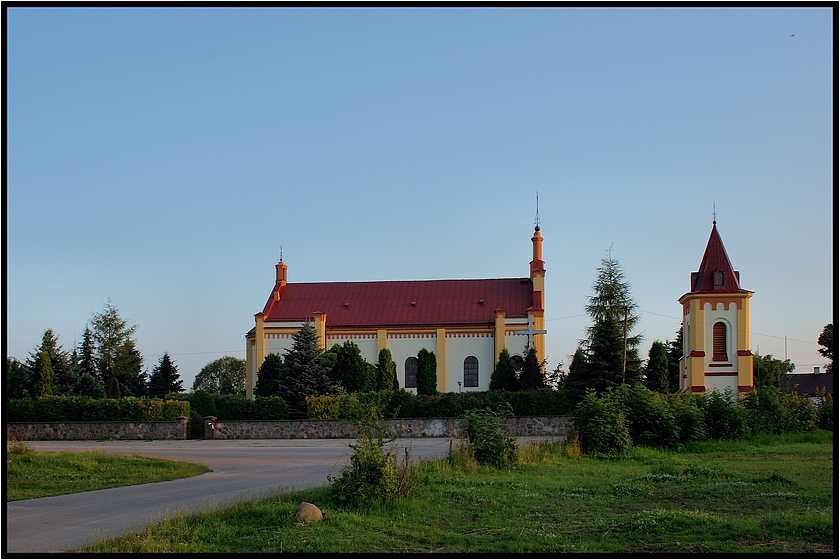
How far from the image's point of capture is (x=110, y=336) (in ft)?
200

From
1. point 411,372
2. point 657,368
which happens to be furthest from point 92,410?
point 657,368

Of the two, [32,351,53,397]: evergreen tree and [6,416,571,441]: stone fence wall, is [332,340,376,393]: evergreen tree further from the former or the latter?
[32,351,53,397]: evergreen tree

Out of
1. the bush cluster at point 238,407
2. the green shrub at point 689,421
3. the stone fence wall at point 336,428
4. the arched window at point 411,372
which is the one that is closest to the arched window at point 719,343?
the stone fence wall at point 336,428

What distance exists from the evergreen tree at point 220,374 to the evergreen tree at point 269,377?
4599 cm

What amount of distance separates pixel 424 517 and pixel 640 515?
111 inches

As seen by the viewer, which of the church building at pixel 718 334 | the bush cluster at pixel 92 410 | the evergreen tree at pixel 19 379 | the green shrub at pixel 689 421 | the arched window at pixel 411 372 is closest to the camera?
the green shrub at pixel 689 421

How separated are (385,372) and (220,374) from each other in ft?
170

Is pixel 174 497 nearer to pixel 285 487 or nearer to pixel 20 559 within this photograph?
pixel 285 487

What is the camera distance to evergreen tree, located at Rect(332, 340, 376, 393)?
4419cm

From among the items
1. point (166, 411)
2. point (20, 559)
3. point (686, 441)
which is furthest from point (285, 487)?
point (166, 411)

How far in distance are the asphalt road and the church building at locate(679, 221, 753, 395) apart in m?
18.9

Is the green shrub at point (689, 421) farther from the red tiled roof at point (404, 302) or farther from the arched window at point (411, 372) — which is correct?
the arched window at point (411, 372)

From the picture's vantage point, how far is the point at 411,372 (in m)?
51.5

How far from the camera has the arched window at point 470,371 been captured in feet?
166
